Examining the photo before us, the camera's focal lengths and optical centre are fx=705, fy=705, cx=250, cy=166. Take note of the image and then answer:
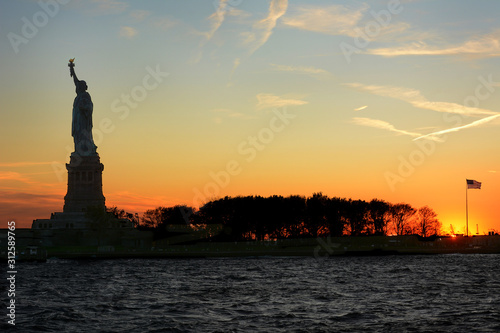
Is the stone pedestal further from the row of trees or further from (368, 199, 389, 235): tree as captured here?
(368, 199, 389, 235): tree

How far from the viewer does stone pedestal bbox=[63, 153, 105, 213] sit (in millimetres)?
148750

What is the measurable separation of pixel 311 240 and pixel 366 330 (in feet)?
393

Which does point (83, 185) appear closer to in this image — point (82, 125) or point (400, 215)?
point (82, 125)

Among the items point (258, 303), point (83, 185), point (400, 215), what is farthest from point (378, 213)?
point (258, 303)

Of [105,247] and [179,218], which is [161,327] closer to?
[105,247]

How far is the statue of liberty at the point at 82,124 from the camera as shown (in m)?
154

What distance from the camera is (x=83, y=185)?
492ft

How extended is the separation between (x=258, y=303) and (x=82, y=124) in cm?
11297

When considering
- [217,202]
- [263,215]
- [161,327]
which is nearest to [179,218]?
[217,202]

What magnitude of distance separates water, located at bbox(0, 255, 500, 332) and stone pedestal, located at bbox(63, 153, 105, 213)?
7296cm

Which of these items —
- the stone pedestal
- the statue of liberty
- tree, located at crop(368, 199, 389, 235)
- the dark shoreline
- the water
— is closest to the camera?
the water

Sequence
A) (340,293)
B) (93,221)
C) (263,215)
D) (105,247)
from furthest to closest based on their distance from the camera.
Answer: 1. (263,215)
2. (93,221)
3. (105,247)
4. (340,293)

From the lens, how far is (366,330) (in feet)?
122

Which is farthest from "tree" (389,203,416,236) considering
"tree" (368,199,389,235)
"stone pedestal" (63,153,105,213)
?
"stone pedestal" (63,153,105,213)
